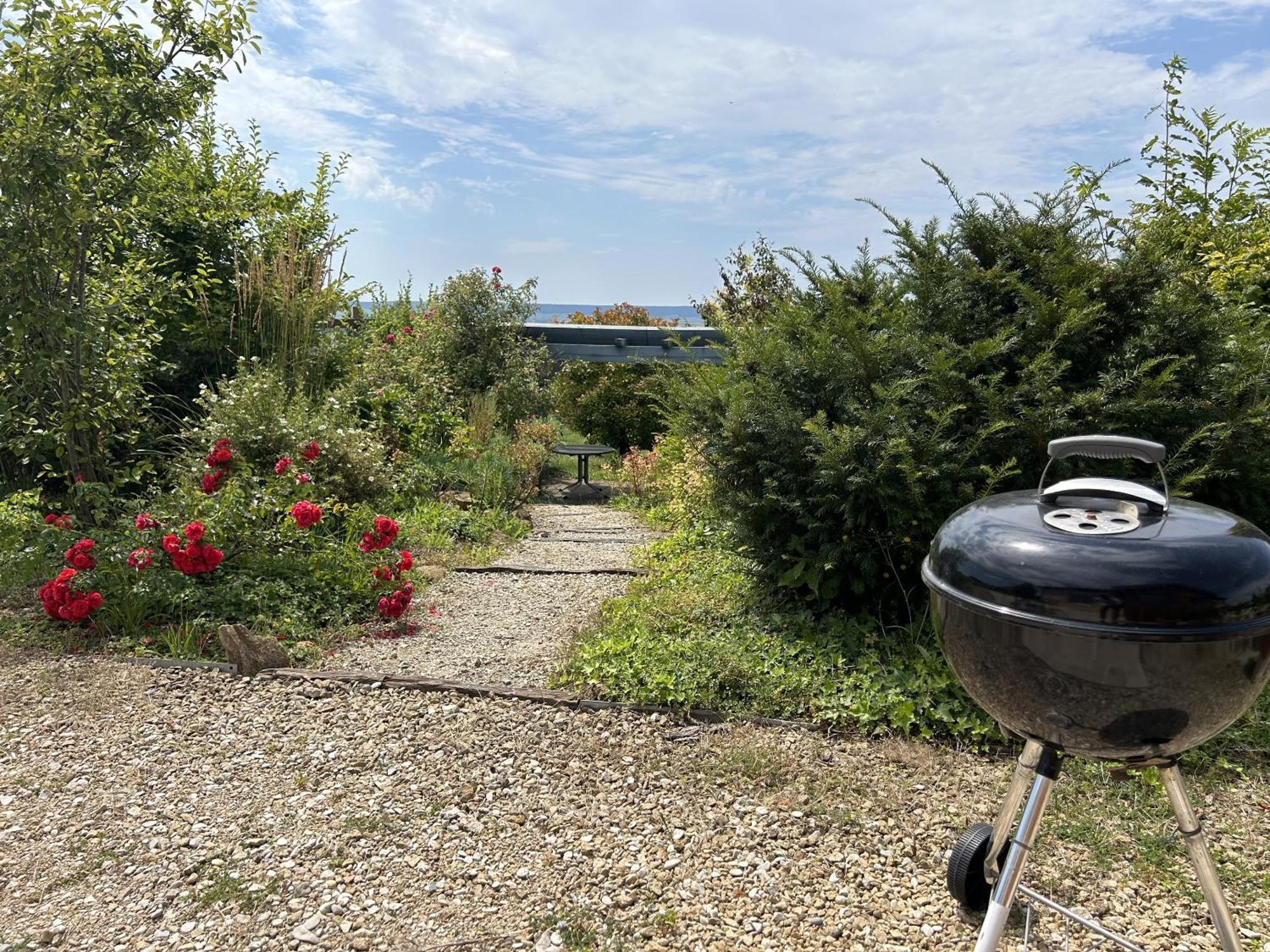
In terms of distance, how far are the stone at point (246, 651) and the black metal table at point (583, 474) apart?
543 centimetres

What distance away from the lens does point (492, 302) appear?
10.3 m

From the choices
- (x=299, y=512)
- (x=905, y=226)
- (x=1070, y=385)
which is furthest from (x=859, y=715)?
(x=299, y=512)

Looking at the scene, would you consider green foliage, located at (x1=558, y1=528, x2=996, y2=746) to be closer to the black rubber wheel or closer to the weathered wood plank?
the black rubber wheel

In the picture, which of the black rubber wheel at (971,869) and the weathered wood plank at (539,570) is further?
the weathered wood plank at (539,570)

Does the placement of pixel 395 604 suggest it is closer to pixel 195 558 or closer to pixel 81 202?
pixel 195 558

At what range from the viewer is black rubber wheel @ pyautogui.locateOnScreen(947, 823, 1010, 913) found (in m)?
2.14

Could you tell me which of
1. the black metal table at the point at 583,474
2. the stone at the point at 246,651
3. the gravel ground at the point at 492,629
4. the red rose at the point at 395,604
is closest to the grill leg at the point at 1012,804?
the gravel ground at the point at 492,629

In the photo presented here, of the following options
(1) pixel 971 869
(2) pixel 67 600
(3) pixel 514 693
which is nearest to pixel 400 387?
(2) pixel 67 600

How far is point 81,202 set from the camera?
4.54m

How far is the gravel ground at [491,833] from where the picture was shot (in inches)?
84.1

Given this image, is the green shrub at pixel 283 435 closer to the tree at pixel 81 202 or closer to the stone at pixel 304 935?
the tree at pixel 81 202

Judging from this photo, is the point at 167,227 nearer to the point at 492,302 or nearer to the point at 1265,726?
the point at 492,302

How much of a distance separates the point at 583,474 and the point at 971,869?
7.53 meters

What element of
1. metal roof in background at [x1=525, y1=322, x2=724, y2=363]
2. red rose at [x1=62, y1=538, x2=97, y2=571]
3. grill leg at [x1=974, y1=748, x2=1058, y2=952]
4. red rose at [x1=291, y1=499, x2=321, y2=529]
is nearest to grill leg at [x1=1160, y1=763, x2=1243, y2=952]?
grill leg at [x1=974, y1=748, x2=1058, y2=952]
